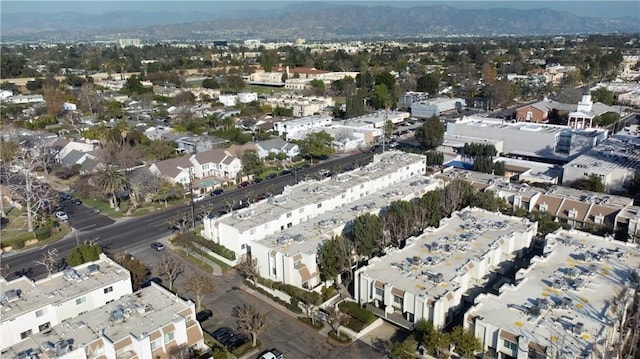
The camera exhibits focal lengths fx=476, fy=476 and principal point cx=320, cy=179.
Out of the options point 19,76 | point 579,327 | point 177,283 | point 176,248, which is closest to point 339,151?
point 176,248

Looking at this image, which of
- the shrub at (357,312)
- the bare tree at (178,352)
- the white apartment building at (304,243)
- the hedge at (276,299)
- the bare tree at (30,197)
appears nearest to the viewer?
the bare tree at (178,352)

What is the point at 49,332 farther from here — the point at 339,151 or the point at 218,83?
the point at 218,83

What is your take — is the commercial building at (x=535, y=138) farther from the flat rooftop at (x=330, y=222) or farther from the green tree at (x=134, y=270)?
the green tree at (x=134, y=270)

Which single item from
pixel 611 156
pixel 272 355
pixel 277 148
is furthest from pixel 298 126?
pixel 272 355

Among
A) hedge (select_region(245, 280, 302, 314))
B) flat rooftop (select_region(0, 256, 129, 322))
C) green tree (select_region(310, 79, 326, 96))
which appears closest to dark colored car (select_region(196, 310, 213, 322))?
hedge (select_region(245, 280, 302, 314))

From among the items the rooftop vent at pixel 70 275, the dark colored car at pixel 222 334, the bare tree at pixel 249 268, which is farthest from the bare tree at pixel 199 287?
the rooftop vent at pixel 70 275

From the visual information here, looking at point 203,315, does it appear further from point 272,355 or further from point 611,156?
point 611,156
